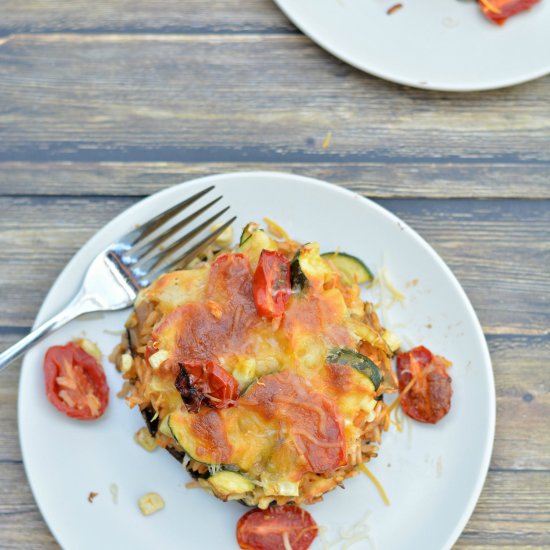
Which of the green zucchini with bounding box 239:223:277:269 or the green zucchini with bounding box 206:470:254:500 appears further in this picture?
the green zucchini with bounding box 239:223:277:269

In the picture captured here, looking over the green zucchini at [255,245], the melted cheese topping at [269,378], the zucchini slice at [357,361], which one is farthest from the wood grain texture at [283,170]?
the zucchini slice at [357,361]

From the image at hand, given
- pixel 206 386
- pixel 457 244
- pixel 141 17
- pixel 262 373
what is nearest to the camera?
pixel 206 386

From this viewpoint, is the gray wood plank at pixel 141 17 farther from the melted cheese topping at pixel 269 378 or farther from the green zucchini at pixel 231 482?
the green zucchini at pixel 231 482

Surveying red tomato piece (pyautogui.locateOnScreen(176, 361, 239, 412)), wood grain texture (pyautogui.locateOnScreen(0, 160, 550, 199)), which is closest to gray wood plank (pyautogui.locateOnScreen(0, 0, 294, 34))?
wood grain texture (pyautogui.locateOnScreen(0, 160, 550, 199))

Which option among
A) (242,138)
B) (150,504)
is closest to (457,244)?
(242,138)

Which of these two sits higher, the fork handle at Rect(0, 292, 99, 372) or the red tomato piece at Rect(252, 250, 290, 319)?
the red tomato piece at Rect(252, 250, 290, 319)

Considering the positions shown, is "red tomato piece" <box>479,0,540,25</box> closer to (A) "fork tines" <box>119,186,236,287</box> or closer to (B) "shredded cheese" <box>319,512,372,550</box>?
(A) "fork tines" <box>119,186,236,287</box>

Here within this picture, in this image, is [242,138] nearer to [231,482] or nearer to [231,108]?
[231,108]
